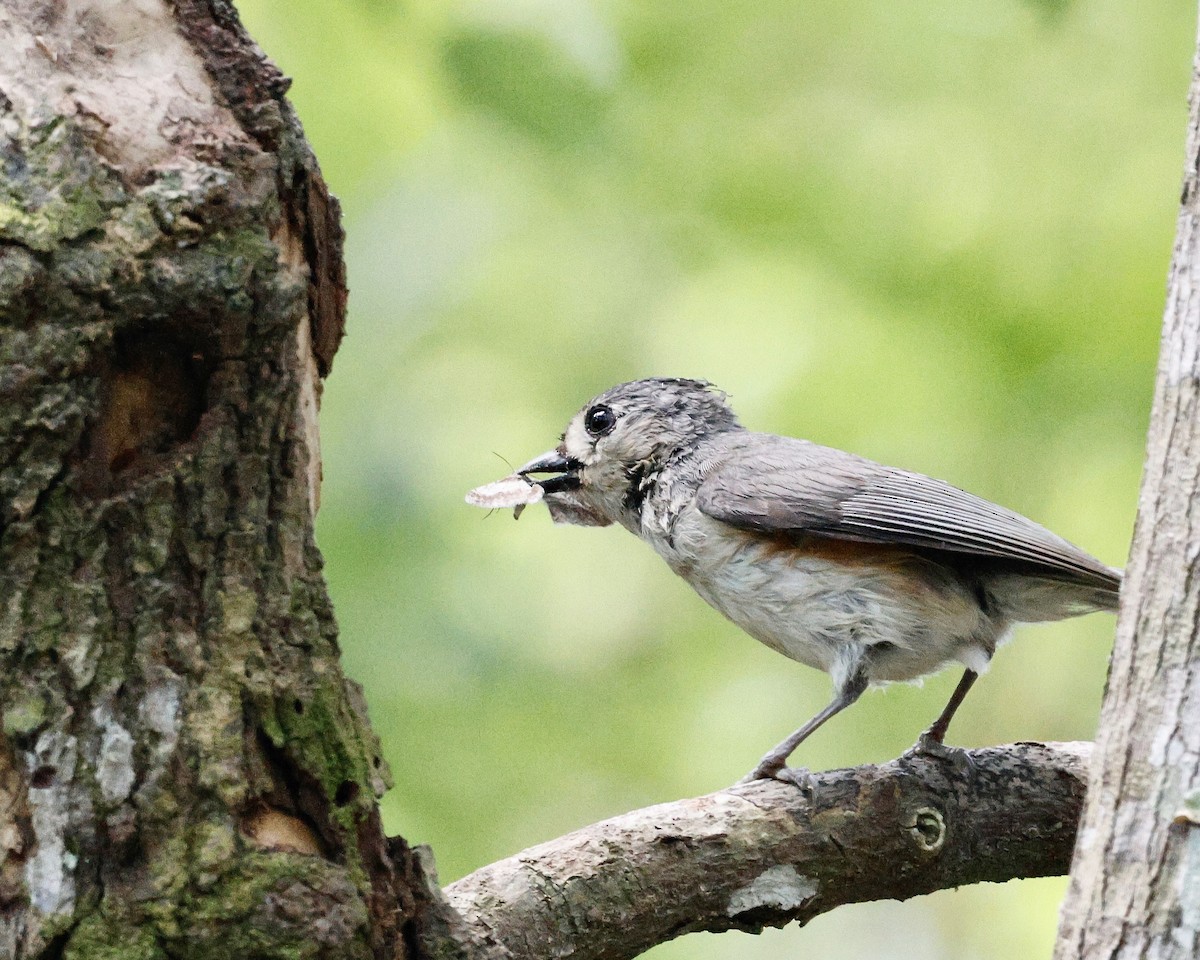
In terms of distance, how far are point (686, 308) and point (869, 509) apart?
1593 mm

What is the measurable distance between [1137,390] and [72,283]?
382 cm

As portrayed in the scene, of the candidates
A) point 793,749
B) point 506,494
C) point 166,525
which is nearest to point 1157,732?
point 166,525

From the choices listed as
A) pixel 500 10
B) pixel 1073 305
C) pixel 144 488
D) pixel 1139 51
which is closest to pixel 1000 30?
pixel 1139 51

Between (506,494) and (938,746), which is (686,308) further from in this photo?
(938,746)

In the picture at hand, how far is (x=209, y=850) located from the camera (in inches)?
80.7

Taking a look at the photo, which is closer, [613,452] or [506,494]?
[506,494]

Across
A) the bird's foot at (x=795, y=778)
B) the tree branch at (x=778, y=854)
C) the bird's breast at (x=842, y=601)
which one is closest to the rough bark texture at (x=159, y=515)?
the tree branch at (x=778, y=854)

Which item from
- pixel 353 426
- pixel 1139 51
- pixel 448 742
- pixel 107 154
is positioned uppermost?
pixel 1139 51

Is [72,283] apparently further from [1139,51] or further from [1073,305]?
[1139,51]

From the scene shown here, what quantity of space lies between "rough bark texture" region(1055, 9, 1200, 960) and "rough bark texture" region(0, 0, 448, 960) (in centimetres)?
113

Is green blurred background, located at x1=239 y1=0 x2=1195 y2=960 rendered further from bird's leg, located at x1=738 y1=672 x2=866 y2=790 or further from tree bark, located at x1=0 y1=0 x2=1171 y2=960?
tree bark, located at x1=0 y1=0 x2=1171 y2=960

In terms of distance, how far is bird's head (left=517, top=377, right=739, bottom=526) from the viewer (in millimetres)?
4562

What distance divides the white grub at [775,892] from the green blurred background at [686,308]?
1787 mm

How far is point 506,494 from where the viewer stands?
433 cm
